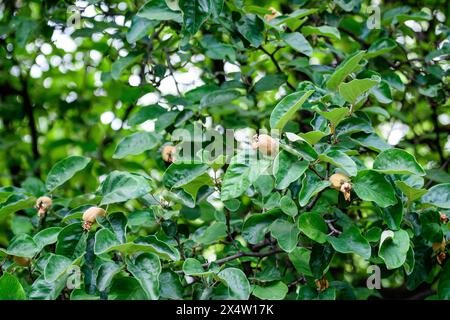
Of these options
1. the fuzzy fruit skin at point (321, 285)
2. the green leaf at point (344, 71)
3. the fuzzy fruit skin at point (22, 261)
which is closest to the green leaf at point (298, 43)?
the green leaf at point (344, 71)

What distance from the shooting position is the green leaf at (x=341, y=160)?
1.01 m

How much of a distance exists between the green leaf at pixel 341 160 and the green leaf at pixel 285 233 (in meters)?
0.18

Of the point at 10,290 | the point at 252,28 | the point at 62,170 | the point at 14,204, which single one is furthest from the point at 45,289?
the point at 252,28

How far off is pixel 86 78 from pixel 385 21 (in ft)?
5.05

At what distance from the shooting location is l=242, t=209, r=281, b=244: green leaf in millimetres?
1174

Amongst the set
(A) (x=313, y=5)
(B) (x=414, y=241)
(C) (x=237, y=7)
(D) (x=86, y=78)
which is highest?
(C) (x=237, y=7)

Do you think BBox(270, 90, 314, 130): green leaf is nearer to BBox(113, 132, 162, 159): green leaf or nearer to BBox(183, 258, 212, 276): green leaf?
BBox(183, 258, 212, 276): green leaf

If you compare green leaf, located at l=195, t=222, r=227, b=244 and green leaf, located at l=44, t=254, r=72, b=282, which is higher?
green leaf, located at l=44, t=254, r=72, b=282

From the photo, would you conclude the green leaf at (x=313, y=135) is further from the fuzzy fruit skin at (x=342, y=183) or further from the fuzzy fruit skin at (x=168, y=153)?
the fuzzy fruit skin at (x=168, y=153)

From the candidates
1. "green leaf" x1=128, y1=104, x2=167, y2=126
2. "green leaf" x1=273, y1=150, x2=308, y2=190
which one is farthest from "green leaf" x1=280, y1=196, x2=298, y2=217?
"green leaf" x1=128, y1=104, x2=167, y2=126

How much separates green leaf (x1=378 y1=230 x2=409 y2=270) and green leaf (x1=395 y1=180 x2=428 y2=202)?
0.08 meters
